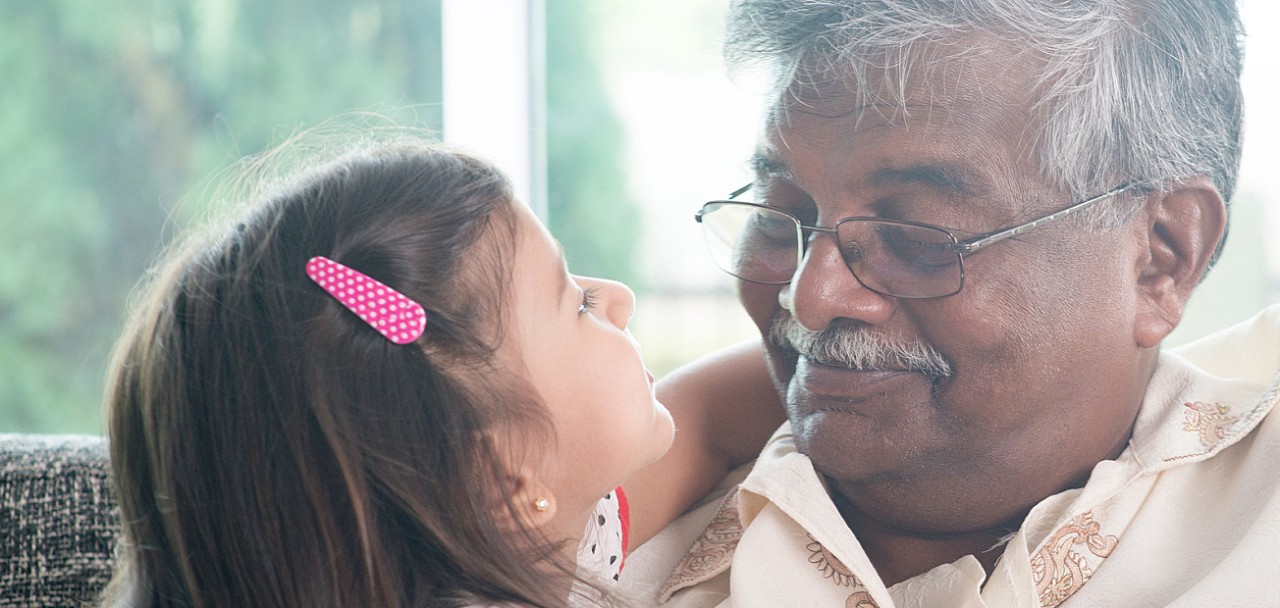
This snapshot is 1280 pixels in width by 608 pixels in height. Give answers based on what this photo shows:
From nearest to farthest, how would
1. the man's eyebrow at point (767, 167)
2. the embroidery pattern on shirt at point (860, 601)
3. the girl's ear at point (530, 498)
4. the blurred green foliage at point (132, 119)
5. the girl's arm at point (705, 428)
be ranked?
the girl's ear at point (530, 498) → the embroidery pattern on shirt at point (860, 601) → the man's eyebrow at point (767, 167) → the girl's arm at point (705, 428) → the blurred green foliage at point (132, 119)

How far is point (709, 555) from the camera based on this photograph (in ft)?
5.12

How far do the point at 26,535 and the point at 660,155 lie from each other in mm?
3082

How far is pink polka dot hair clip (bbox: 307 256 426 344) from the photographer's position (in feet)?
3.82

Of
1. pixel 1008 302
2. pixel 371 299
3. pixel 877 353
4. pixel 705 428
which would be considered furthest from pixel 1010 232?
pixel 371 299

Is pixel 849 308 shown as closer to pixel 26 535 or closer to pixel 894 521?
pixel 894 521

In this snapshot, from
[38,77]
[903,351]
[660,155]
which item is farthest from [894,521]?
[38,77]

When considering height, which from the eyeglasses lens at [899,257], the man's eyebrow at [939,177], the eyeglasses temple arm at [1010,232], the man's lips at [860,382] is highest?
the man's eyebrow at [939,177]

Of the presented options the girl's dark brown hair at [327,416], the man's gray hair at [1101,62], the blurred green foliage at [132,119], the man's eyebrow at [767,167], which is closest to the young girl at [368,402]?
the girl's dark brown hair at [327,416]

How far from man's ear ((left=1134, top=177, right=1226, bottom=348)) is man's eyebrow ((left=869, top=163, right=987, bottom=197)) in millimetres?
242

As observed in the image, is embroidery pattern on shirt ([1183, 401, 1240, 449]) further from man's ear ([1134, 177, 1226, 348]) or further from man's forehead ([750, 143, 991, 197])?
man's forehead ([750, 143, 991, 197])

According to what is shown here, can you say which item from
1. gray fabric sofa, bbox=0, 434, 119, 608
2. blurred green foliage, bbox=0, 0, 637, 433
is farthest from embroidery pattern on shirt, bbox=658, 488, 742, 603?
blurred green foliage, bbox=0, 0, 637, 433

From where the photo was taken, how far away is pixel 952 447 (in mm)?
1431

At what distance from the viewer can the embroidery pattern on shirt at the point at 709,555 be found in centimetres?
154

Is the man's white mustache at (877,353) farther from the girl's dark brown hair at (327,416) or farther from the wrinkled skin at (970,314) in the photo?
the girl's dark brown hair at (327,416)
